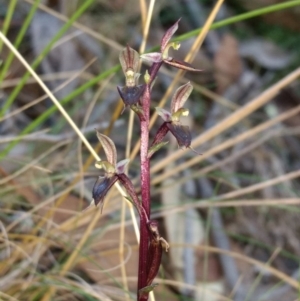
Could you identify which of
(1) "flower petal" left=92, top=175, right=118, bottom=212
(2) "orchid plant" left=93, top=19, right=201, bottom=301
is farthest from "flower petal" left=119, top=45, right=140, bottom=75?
(1) "flower petal" left=92, top=175, right=118, bottom=212

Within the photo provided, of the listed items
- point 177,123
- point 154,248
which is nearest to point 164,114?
point 177,123

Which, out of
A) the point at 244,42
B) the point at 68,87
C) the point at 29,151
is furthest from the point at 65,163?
the point at 244,42

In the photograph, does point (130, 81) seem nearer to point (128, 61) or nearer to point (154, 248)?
point (128, 61)

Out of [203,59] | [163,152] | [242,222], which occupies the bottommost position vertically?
[242,222]

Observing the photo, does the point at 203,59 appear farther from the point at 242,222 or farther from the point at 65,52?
the point at 242,222

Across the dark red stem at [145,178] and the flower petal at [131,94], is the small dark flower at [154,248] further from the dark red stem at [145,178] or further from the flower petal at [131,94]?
the flower petal at [131,94]

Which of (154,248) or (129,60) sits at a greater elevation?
(129,60)
